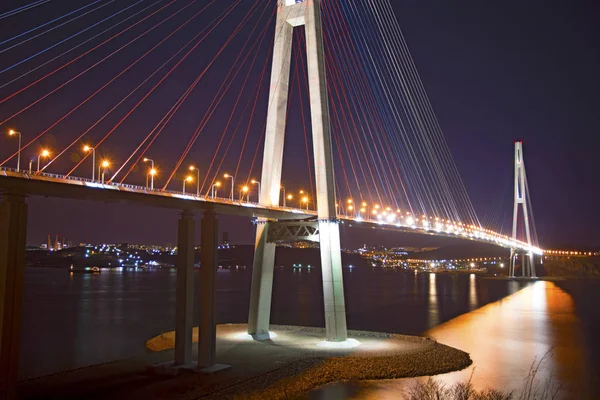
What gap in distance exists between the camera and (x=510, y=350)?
2639 centimetres

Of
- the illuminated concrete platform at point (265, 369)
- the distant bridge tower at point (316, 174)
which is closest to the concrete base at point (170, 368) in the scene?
the illuminated concrete platform at point (265, 369)

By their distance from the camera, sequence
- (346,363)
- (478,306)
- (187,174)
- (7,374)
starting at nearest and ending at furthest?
(7,374)
(346,363)
(187,174)
(478,306)

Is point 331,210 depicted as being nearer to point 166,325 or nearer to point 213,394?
point 213,394

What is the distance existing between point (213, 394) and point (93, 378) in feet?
13.6

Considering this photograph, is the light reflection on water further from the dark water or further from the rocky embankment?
the rocky embankment

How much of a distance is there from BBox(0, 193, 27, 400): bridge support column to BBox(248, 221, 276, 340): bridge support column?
12.8 metres

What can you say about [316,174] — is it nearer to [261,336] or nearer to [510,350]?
[261,336]

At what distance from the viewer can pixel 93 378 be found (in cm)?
1673

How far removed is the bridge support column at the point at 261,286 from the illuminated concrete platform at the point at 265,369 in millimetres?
633

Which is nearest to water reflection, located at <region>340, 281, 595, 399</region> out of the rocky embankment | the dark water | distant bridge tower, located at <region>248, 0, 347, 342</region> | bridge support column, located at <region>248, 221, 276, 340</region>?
the dark water

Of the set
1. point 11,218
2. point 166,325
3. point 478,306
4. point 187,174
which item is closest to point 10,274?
point 11,218

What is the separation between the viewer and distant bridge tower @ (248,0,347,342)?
23.4 metres

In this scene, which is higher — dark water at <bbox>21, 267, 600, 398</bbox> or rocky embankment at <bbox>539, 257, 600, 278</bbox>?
rocky embankment at <bbox>539, 257, 600, 278</bbox>

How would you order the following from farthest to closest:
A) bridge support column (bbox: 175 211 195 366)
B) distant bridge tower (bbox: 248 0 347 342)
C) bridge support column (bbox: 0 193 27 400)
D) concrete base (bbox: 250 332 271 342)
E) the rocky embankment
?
the rocky embankment, concrete base (bbox: 250 332 271 342), distant bridge tower (bbox: 248 0 347 342), bridge support column (bbox: 175 211 195 366), bridge support column (bbox: 0 193 27 400)
